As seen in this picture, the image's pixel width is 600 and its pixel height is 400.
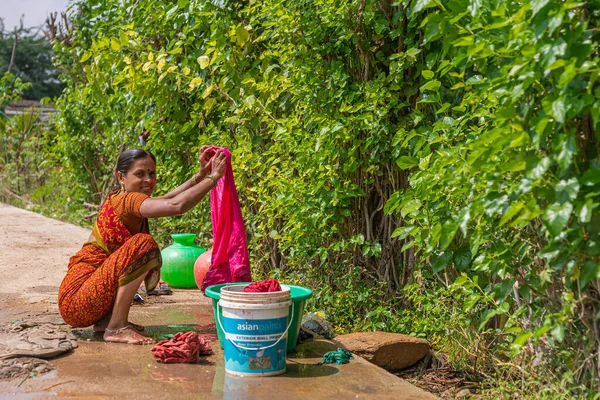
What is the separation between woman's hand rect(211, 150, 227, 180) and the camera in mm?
4355

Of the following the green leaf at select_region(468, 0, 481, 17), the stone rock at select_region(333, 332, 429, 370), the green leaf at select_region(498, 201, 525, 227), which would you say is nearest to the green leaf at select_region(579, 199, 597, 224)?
the green leaf at select_region(498, 201, 525, 227)

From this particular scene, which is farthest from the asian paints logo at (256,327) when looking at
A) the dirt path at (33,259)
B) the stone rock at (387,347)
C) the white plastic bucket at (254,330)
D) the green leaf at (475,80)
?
the dirt path at (33,259)

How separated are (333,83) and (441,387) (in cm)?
198

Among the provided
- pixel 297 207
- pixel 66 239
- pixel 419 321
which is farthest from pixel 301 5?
pixel 66 239

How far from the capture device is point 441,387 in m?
4.00

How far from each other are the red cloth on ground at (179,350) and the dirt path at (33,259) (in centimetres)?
152

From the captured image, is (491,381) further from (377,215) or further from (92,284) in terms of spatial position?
(92,284)

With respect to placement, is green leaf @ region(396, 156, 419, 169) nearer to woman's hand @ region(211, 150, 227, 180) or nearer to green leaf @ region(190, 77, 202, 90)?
woman's hand @ region(211, 150, 227, 180)

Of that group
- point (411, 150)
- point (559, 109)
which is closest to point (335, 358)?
point (411, 150)

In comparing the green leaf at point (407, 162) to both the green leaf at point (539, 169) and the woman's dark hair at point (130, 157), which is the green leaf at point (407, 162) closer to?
the green leaf at point (539, 169)

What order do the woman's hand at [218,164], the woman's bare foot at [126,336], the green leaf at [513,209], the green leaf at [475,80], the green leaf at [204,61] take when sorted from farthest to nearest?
the green leaf at [204,61] → the woman's hand at [218,164] → the woman's bare foot at [126,336] → the green leaf at [475,80] → the green leaf at [513,209]

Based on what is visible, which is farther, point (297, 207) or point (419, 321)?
point (297, 207)

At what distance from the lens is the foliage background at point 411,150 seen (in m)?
2.72

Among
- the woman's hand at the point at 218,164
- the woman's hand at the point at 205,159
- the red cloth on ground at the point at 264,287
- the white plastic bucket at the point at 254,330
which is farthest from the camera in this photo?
the woman's hand at the point at 205,159
